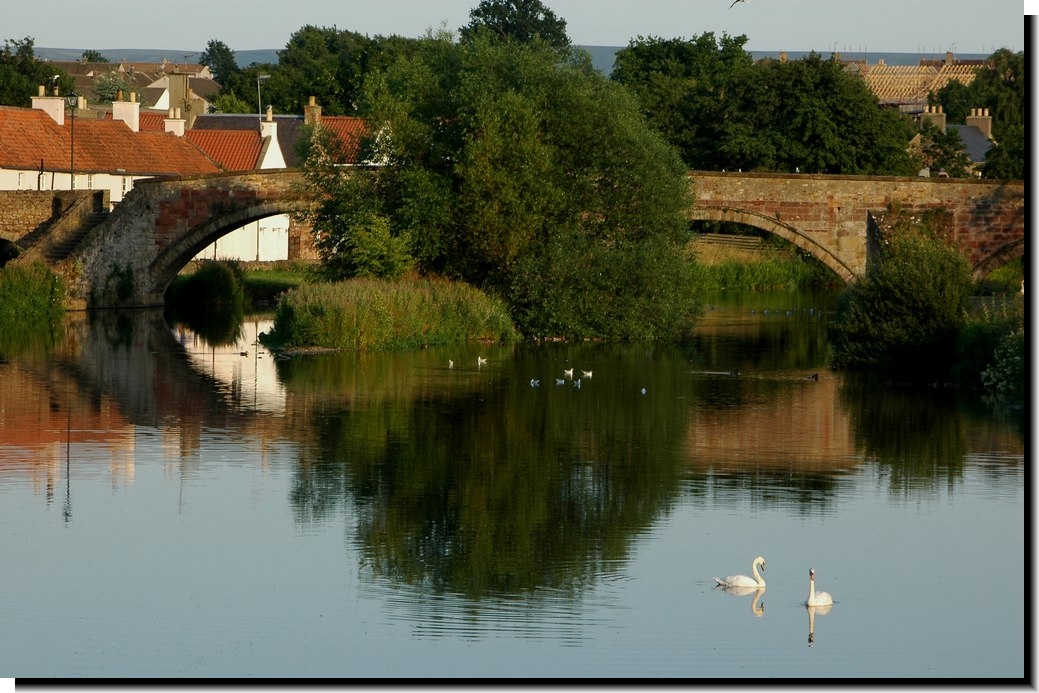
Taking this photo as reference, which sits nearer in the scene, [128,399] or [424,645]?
[424,645]

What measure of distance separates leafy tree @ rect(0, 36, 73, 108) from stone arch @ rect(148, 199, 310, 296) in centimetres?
2625


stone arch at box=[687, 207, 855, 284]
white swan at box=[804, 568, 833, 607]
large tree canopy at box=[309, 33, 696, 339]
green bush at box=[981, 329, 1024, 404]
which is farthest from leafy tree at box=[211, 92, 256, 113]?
white swan at box=[804, 568, 833, 607]

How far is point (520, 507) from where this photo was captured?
19250 mm

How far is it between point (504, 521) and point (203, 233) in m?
28.3

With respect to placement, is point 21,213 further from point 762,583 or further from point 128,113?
point 762,583

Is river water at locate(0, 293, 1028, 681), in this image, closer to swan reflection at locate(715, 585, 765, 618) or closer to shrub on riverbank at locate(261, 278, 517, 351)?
swan reflection at locate(715, 585, 765, 618)

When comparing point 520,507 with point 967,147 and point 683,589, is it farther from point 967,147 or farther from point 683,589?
point 967,147

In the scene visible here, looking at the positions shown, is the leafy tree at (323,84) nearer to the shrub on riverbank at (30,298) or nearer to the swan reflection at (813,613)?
the shrub on riverbank at (30,298)

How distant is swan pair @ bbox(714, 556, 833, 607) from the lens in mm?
14770

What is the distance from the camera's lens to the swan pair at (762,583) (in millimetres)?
14770

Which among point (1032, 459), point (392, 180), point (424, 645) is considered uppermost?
point (392, 180)

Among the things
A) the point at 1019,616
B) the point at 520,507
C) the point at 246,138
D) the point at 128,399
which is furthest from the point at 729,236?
the point at 1019,616

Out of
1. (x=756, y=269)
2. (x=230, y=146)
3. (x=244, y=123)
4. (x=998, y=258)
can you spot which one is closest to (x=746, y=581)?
(x=998, y=258)

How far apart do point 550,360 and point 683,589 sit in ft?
59.2
